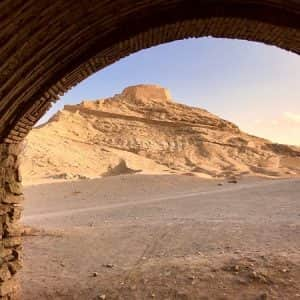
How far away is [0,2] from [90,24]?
1.48 m

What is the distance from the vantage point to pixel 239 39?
574 centimetres

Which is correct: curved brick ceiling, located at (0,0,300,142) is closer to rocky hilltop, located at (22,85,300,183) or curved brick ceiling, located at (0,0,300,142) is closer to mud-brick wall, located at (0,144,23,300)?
mud-brick wall, located at (0,144,23,300)

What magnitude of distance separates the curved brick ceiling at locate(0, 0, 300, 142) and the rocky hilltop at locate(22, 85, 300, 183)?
97.1 ft

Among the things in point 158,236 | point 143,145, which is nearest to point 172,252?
point 158,236

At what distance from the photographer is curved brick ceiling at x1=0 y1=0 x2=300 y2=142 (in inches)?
164

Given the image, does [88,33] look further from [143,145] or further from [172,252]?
[143,145]

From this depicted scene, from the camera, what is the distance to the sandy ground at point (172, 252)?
660cm

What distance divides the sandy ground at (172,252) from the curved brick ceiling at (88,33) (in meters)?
3.01

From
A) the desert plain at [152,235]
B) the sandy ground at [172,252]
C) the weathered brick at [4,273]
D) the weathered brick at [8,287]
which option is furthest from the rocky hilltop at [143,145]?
the weathered brick at [4,273]

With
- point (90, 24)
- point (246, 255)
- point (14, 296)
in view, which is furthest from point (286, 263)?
Answer: point (90, 24)

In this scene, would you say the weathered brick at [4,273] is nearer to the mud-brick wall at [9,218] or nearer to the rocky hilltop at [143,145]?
the mud-brick wall at [9,218]

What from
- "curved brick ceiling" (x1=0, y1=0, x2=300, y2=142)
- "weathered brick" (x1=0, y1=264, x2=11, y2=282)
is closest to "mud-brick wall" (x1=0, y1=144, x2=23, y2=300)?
"weathered brick" (x1=0, y1=264, x2=11, y2=282)

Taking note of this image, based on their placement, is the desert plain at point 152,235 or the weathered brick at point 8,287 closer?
the weathered brick at point 8,287

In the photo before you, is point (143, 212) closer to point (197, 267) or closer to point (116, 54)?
point (197, 267)
